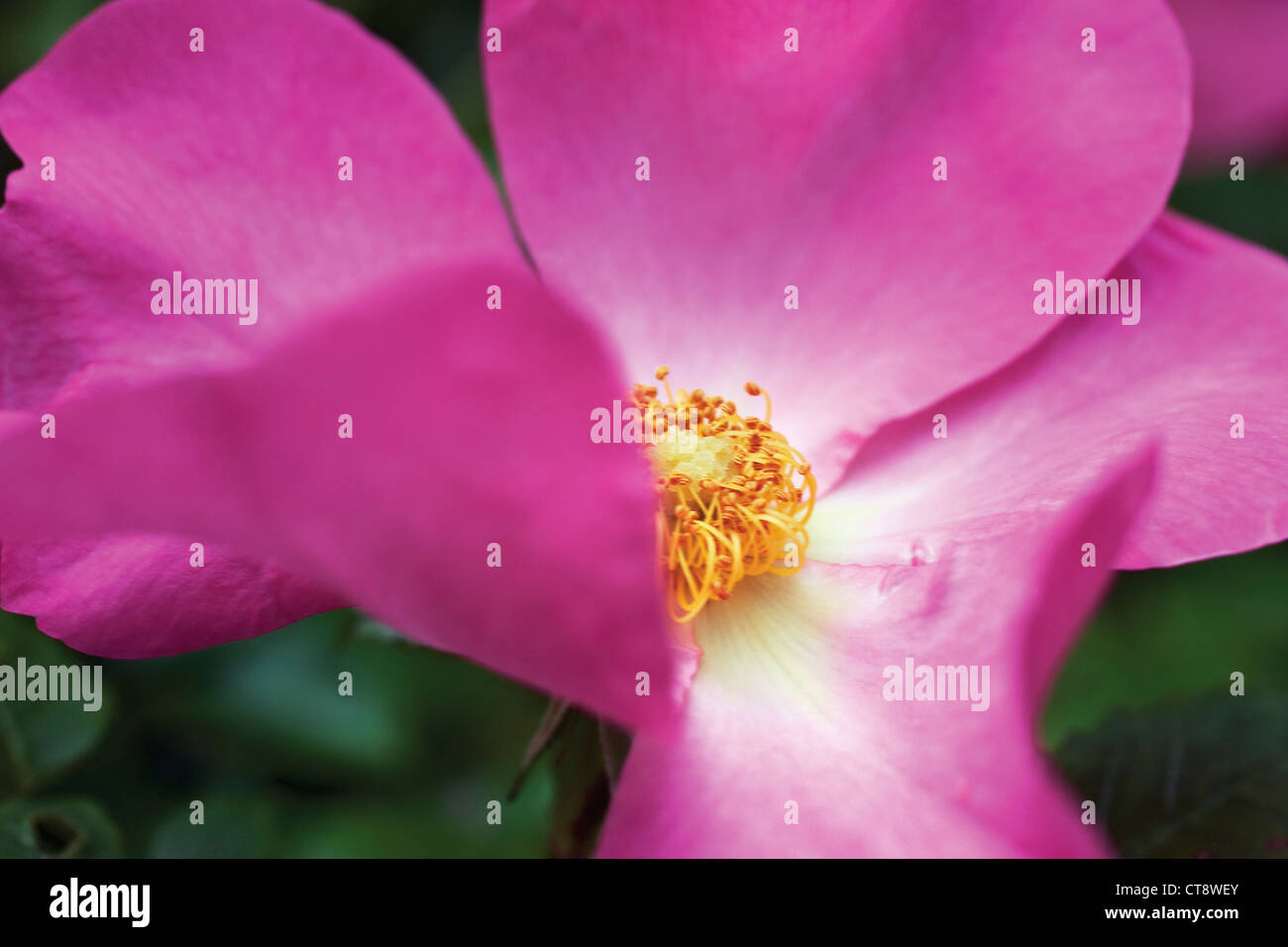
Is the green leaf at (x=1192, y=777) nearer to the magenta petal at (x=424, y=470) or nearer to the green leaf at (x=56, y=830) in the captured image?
the magenta petal at (x=424, y=470)

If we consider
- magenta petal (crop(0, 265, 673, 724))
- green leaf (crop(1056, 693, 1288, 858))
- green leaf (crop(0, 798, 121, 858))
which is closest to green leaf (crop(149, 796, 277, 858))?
green leaf (crop(0, 798, 121, 858))

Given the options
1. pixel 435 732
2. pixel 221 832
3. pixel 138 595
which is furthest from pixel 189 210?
pixel 435 732

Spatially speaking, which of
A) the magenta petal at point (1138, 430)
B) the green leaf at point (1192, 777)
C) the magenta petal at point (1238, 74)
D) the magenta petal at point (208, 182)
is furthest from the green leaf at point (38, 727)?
the magenta petal at point (1238, 74)

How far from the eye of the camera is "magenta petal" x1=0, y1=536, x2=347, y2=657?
3.56 ft

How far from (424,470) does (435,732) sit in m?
1.16

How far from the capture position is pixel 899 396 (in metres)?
1.38

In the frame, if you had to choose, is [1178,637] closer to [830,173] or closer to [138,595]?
[830,173]

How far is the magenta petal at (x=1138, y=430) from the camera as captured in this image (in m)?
1.16

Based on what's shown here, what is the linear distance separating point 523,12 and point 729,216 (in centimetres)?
31

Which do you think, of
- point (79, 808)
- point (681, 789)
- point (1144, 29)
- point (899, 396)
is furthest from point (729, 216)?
point (79, 808)

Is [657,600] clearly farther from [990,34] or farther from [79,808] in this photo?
[990,34]

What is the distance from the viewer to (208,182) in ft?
3.96

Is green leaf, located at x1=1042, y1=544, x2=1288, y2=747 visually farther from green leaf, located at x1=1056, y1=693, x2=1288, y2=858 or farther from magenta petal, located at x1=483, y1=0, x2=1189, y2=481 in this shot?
magenta petal, located at x1=483, y1=0, x2=1189, y2=481

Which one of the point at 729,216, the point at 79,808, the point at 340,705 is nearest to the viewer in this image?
the point at 79,808
